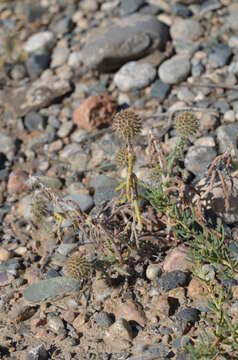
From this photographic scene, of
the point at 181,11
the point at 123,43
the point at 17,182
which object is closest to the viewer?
the point at 17,182

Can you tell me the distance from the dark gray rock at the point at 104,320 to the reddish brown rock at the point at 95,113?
1.63 meters

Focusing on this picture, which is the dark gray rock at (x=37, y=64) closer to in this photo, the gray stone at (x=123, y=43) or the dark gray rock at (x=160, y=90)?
the gray stone at (x=123, y=43)

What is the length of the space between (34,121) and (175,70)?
1063mm

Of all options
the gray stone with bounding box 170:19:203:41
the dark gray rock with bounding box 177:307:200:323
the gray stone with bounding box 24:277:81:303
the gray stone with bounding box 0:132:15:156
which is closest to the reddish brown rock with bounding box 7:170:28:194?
the gray stone with bounding box 0:132:15:156

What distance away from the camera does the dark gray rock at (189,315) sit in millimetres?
3047

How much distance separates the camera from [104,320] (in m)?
3.15

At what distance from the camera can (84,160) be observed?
4277 mm

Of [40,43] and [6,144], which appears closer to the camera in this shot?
[6,144]

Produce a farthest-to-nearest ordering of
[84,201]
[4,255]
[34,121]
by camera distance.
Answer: [34,121], [84,201], [4,255]

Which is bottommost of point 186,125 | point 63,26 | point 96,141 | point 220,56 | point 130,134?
point 96,141

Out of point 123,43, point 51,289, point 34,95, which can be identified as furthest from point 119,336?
point 123,43

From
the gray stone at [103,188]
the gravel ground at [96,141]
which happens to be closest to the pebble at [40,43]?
the gravel ground at [96,141]

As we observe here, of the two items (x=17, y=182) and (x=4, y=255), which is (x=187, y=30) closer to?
(x=17, y=182)

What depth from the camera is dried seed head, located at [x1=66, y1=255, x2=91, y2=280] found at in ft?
10.4
